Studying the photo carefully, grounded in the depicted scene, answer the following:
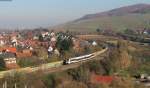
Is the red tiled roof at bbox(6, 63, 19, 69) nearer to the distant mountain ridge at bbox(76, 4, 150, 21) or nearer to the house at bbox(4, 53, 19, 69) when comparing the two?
the house at bbox(4, 53, 19, 69)

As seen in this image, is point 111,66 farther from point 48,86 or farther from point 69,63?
point 48,86

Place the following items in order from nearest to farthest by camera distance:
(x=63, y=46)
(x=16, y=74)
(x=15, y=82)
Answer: (x=15, y=82) < (x=16, y=74) < (x=63, y=46)

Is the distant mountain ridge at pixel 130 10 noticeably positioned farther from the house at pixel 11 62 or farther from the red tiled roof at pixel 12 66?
the red tiled roof at pixel 12 66

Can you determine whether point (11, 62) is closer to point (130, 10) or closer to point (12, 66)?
point (12, 66)

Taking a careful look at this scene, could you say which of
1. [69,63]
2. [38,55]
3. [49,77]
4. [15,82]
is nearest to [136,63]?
[69,63]

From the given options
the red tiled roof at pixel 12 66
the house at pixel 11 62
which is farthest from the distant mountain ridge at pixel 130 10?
the red tiled roof at pixel 12 66

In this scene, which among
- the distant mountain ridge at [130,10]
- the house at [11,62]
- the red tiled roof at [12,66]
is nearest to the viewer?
the red tiled roof at [12,66]

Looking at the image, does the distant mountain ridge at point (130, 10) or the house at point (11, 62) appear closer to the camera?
the house at point (11, 62)

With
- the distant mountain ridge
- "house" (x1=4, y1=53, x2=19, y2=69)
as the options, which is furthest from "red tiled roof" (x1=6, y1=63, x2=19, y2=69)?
the distant mountain ridge

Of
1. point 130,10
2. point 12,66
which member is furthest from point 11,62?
point 130,10

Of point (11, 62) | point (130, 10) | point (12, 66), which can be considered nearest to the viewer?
point (12, 66)

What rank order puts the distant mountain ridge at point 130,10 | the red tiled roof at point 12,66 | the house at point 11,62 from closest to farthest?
the red tiled roof at point 12,66
the house at point 11,62
the distant mountain ridge at point 130,10
